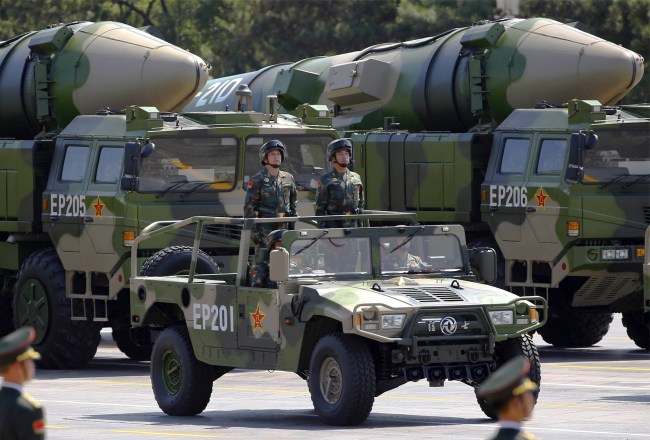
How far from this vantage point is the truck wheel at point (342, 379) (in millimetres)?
13242

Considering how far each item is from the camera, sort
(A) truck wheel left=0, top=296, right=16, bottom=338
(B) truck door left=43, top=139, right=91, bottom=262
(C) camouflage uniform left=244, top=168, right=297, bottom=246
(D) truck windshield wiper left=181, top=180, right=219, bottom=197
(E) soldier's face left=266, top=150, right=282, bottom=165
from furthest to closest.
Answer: (A) truck wheel left=0, top=296, right=16, bottom=338 → (B) truck door left=43, top=139, right=91, bottom=262 → (D) truck windshield wiper left=181, top=180, right=219, bottom=197 → (E) soldier's face left=266, top=150, right=282, bottom=165 → (C) camouflage uniform left=244, top=168, right=297, bottom=246

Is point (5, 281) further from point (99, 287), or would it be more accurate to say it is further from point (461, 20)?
point (461, 20)

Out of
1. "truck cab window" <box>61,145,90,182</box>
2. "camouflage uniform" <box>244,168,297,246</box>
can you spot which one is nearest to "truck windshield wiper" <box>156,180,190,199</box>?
"truck cab window" <box>61,145,90,182</box>

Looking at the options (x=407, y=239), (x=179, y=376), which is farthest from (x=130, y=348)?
(x=407, y=239)

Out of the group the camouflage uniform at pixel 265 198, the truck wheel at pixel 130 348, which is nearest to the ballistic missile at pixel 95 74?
the truck wheel at pixel 130 348

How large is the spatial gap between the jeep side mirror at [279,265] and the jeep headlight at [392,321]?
904mm

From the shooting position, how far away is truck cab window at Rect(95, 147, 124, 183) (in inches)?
754

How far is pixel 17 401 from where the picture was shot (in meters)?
7.29

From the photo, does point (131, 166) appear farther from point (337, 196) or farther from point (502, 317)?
point (502, 317)

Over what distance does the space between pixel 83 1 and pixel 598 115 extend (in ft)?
110

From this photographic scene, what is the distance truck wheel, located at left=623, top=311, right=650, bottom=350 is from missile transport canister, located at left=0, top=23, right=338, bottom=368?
167 inches

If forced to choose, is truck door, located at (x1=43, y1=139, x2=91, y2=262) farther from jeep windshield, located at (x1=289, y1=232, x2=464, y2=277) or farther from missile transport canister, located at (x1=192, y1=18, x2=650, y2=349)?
jeep windshield, located at (x1=289, y1=232, x2=464, y2=277)

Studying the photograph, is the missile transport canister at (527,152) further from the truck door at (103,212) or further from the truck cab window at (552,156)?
the truck door at (103,212)

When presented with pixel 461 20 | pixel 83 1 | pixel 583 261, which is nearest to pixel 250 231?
pixel 583 261
